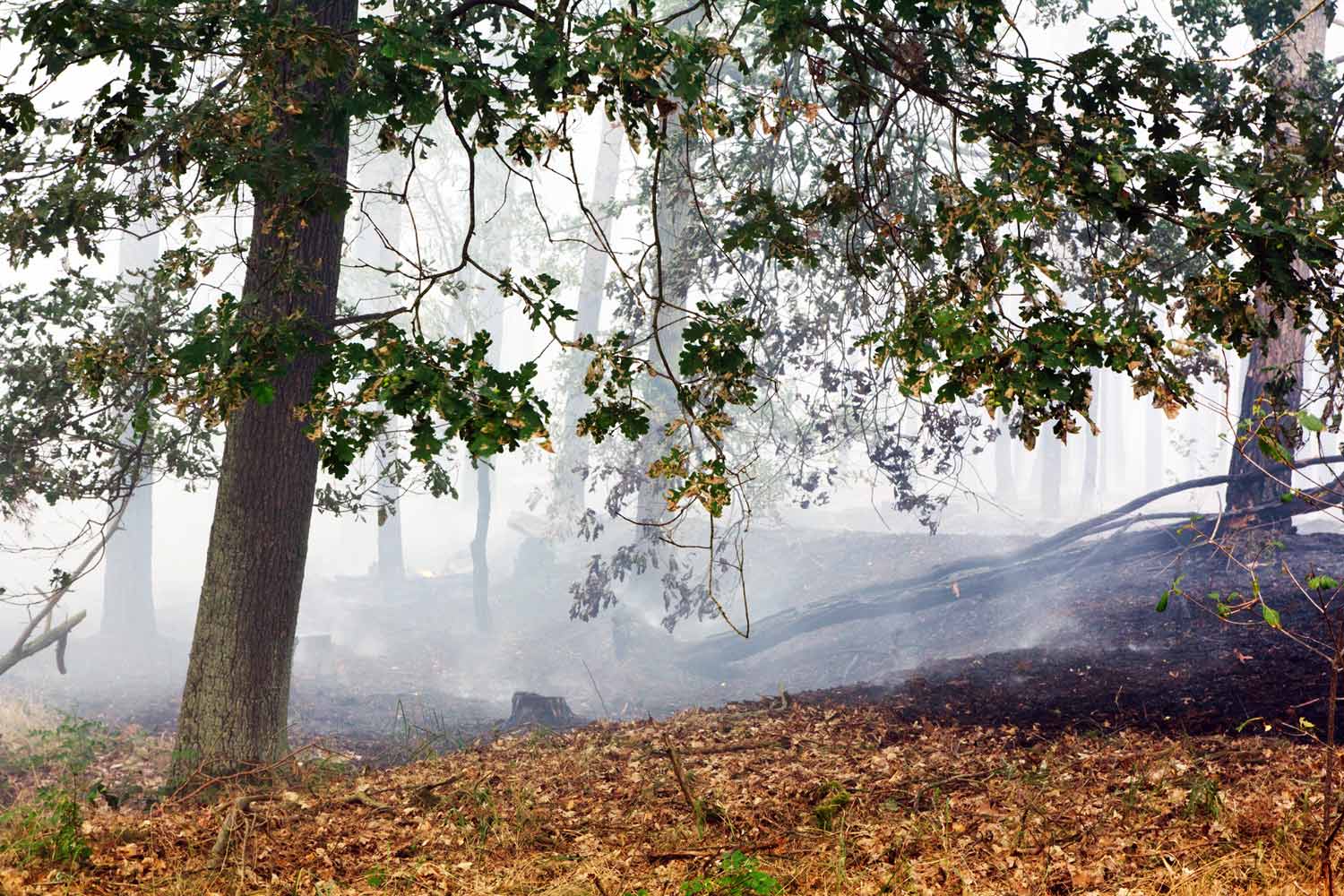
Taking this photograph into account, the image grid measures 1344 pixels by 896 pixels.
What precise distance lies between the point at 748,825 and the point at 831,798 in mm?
→ 450

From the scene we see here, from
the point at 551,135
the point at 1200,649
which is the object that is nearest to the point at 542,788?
the point at 551,135

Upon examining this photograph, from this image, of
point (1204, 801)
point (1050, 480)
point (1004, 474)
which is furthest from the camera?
point (1004, 474)

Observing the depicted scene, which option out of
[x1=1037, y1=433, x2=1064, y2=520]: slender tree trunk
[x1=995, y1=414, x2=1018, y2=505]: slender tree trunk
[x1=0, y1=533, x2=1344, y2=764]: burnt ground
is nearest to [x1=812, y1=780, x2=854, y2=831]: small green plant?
[x1=0, y1=533, x2=1344, y2=764]: burnt ground

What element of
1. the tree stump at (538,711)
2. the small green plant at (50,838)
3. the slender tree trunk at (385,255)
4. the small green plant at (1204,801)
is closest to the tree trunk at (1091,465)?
the slender tree trunk at (385,255)

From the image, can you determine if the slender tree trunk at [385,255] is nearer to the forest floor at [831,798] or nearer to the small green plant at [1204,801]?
the forest floor at [831,798]

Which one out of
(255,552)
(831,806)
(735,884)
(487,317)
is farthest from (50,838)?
(487,317)

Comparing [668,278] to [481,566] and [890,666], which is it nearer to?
[890,666]

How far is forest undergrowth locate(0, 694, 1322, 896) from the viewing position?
4.47 metres

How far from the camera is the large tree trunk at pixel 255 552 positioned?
289 inches

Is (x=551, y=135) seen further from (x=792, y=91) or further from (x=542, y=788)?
(x=792, y=91)

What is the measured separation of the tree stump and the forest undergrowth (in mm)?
5140

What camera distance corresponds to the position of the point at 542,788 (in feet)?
21.3

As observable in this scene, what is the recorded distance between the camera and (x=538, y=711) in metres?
12.7

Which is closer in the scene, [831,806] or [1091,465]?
[831,806]
